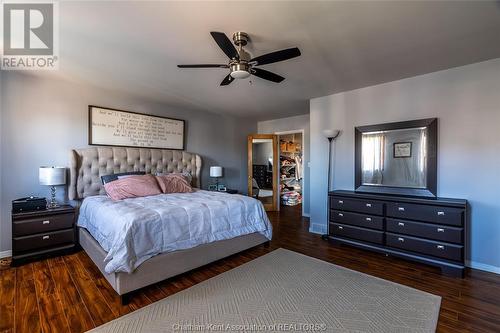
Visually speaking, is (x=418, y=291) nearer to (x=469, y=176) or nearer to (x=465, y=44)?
(x=469, y=176)

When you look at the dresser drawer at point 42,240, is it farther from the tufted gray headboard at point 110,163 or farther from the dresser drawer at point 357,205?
the dresser drawer at point 357,205

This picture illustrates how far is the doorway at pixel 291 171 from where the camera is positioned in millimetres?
7152

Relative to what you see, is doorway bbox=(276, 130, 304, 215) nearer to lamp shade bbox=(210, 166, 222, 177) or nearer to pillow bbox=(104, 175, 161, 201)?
lamp shade bbox=(210, 166, 222, 177)

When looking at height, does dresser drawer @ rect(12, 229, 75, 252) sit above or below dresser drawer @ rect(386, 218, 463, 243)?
below

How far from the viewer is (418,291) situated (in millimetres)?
2270

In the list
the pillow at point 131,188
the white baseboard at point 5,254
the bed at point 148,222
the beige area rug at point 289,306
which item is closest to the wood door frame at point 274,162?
the bed at point 148,222

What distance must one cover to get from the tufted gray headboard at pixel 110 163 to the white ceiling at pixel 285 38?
1120 mm

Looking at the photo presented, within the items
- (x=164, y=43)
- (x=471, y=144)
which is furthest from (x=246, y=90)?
(x=471, y=144)

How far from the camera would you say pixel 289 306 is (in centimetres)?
203

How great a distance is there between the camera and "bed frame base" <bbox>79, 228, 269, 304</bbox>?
2086mm

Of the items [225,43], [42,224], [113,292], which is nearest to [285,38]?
[225,43]

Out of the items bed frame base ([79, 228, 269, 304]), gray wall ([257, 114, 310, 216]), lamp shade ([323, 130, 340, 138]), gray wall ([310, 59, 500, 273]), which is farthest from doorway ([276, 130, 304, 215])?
bed frame base ([79, 228, 269, 304])

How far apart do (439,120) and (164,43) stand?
352cm

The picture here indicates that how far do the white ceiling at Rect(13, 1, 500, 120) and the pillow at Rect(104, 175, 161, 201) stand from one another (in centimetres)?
148
